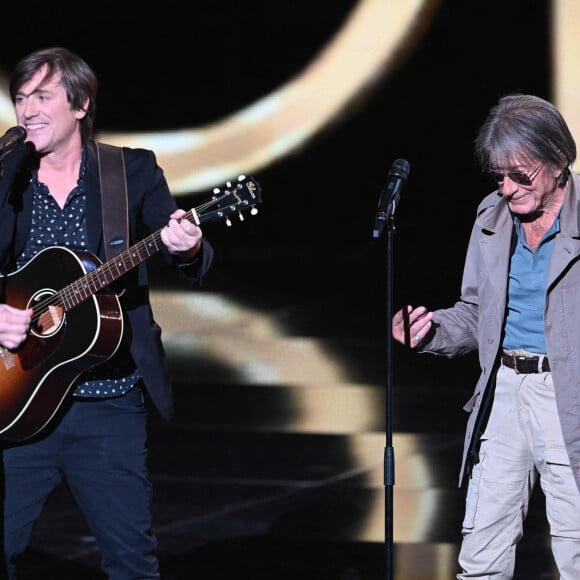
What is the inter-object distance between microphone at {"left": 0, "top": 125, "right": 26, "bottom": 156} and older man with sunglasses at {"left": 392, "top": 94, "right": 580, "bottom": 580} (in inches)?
47.9

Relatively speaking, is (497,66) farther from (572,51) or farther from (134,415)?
(134,415)

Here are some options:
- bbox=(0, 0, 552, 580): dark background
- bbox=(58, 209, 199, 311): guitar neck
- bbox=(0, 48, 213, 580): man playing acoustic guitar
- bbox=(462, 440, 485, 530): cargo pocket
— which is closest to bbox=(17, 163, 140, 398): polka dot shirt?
bbox=(0, 48, 213, 580): man playing acoustic guitar

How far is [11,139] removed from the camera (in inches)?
134

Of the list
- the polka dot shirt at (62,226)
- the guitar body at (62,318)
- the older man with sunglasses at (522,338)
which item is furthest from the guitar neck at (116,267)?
the older man with sunglasses at (522,338)

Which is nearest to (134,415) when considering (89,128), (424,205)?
(89,128)

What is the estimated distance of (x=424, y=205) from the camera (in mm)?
6402

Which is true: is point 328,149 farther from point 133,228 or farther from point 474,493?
point 474,493

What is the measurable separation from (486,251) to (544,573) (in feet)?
5.67

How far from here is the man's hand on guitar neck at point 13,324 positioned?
142 inches

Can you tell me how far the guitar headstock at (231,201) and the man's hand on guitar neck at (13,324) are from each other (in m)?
0.60

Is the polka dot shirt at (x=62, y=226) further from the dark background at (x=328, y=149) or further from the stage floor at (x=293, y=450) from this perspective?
the dark background at (x=328, y=149)

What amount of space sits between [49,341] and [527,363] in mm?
1412

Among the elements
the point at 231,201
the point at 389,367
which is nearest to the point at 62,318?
the point at 231,201

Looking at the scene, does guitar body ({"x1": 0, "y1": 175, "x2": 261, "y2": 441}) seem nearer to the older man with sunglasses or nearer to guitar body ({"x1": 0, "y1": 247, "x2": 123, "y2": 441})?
guitar body ({"x1": 0, "y1": 247, "x2": 123, "y2": 441})
